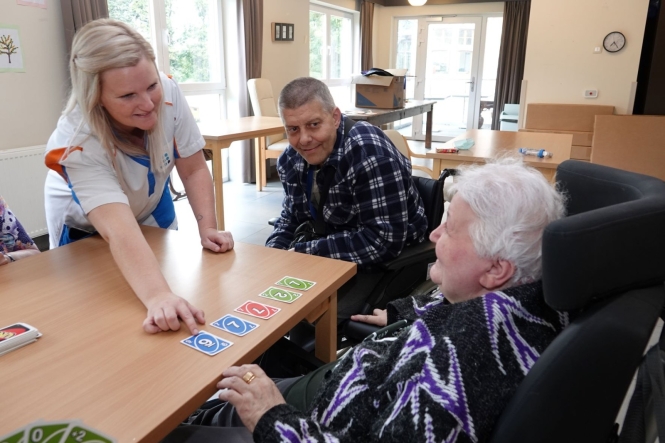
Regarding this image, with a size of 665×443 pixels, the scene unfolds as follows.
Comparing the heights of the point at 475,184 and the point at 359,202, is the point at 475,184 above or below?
above

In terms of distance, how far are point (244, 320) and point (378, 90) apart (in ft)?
15.3

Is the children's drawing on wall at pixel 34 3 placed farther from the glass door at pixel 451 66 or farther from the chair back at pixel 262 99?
the glass door at pixel 451 66

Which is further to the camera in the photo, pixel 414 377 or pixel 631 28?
pixel 631 28

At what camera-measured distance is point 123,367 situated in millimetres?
895

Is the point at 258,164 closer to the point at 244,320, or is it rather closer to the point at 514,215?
the point at 244,320

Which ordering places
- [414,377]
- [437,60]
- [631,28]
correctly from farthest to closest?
[437,60], [631,28], [414,377]

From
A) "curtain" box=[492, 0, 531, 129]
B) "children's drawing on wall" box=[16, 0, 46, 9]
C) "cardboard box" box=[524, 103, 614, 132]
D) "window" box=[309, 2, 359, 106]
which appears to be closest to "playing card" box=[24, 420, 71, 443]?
"children's drawing on wall" box=[16, 0, 46, 9]

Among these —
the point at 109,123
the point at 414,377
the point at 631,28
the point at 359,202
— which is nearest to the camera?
the point at 414,377

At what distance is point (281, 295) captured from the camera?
1179 mm

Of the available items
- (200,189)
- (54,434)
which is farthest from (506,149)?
(54,434)

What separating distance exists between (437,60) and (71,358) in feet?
27.4

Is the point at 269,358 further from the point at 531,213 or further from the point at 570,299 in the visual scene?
the point at 570,299

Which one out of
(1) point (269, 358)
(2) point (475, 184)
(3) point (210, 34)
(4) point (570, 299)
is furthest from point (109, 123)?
(3) point (210, 34)

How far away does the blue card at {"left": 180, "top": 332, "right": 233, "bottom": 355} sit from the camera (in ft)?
3.13
